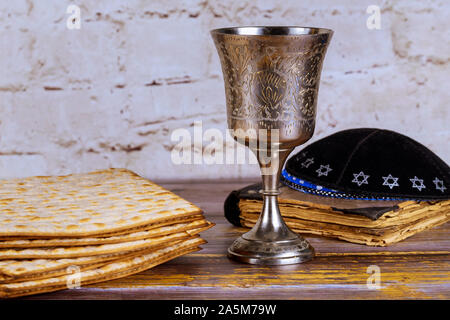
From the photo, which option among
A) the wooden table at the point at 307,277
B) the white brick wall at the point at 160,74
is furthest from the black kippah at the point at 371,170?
the white brick wall at the point at 160,74

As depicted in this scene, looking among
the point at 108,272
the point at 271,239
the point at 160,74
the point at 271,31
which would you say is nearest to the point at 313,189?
the point at 271,239

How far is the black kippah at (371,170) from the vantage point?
1.31 m

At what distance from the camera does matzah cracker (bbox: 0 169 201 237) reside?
3.32 ft

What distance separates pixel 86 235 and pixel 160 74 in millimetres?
1026

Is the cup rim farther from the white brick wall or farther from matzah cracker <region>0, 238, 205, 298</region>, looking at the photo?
the white brick wall

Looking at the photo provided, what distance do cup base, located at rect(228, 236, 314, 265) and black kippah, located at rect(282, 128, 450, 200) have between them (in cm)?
21

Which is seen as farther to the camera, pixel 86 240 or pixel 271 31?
pixel 271 31

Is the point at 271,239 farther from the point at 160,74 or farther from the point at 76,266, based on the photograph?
the point at 160,74

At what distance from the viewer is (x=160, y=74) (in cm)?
196

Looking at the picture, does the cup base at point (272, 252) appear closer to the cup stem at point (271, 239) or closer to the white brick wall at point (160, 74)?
the cup stem at point (271, 239)

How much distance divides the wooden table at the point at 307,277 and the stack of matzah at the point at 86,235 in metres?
0.03

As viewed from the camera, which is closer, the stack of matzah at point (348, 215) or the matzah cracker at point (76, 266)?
the matzah cracker at point (76, 266)

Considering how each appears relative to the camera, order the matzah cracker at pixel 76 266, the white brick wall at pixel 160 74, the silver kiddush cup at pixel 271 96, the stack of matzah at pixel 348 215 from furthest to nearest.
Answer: the white brick wall at pixel 160 74
the stack of matzah at pixel 348 215
the silver kiddush cup at pixel 271 96
the matzah cracker at pixel 76 266

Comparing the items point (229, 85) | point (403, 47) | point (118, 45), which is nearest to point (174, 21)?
point (118, 45)
